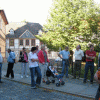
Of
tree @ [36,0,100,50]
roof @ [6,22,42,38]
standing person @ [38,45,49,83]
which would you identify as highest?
roof @ [6,22,42,38]

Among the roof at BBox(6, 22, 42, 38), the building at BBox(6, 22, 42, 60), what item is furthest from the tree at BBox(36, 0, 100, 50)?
the roof at BBox(6, 22, 42, 38)

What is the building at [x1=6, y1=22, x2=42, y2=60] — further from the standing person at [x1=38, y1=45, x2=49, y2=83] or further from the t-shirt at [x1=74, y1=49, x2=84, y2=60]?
the standing person at [x1=38, y1=45, x2=49, y2=83]

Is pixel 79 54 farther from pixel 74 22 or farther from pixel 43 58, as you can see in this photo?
pixel 74 22

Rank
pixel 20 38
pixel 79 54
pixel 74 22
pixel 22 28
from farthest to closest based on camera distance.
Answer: pixel 22 28
pixel 20 38
pixel 74 22
pixel 79 54

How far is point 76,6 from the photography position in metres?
21.5

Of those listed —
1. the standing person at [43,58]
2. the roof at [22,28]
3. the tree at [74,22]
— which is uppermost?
the roof at [22,28]

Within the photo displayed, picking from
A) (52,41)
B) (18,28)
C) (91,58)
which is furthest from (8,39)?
(91,58)

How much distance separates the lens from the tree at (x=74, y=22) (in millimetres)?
20734

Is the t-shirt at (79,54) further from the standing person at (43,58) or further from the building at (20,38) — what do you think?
the building at (20,38)

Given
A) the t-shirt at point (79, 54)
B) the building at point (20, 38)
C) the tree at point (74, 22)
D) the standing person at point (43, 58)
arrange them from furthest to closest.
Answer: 1. the building at point (20, 38)
2. the tree at point (74, 22)
3. the t-shirt at point (79, 54)
4. the standing person at point (43, 58)

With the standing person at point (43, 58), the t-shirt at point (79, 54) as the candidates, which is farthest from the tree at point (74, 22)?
the standing person at point (43, 58)

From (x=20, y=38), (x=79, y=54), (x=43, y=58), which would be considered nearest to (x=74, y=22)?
A: (x=79, y=54)

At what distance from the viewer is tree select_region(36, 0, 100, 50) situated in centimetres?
2073

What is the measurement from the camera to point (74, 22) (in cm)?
2092
